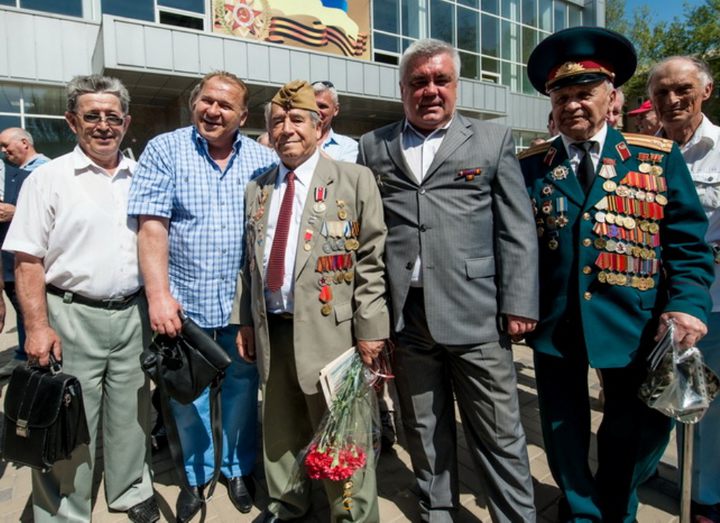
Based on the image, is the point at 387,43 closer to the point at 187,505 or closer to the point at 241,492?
the point at 241,492

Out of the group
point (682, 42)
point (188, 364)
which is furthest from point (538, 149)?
point (682, 42)

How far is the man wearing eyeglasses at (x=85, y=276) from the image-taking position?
221 centimetres

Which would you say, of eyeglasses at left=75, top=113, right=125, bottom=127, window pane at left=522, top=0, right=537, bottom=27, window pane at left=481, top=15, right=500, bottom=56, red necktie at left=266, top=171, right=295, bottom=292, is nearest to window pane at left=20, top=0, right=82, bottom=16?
eyeglasses at left=75, top=113, right=125, bottom=127

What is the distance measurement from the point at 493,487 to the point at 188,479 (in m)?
1.58

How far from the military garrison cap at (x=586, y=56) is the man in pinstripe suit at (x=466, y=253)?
33cm

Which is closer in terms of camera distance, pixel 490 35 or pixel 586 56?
pixel 586 56

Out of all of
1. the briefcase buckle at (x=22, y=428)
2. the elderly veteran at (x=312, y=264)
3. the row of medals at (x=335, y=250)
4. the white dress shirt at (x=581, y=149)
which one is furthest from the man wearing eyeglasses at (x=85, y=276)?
the white dress shirt at (x=581, y=149)

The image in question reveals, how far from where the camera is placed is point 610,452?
2217 mm

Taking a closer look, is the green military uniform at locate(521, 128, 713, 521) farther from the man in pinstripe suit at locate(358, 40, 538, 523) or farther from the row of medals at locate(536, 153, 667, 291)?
the man in pinstripe suit at locate(358, 40, 538, 523)

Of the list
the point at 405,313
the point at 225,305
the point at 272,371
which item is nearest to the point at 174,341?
the point at 225,305

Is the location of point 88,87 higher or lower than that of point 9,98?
lower

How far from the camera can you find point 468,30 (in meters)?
16.0

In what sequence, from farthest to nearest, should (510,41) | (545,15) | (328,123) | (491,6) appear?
(545,15) → (510,41) → (491,6) → (328,123)

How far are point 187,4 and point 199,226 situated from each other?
10559 mm
